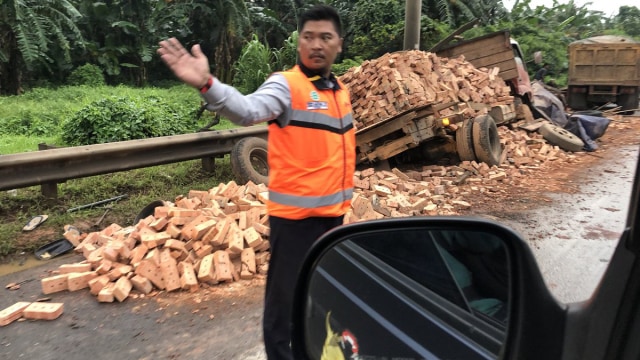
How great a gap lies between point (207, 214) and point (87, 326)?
1602mm

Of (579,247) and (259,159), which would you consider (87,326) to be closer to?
(259,159)

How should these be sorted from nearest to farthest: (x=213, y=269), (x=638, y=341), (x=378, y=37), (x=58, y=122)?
(x=638, y=341)
(x=213, y=269)
(x=58, y=122)
(x=378, y=37)

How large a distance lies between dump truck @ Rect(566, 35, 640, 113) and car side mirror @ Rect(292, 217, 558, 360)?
684 inches

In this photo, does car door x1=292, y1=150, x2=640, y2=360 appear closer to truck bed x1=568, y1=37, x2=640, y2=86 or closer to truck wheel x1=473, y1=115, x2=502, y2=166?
truck wheel x1=473, y1=115, x2=502, y2=166

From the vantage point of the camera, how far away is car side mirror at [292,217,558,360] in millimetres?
1086

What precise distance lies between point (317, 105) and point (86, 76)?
15254mm

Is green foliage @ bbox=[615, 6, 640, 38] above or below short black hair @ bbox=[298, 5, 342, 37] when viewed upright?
above

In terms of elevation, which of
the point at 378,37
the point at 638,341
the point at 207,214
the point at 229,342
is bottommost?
the point at 229,342

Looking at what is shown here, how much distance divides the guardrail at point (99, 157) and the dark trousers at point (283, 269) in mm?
3275

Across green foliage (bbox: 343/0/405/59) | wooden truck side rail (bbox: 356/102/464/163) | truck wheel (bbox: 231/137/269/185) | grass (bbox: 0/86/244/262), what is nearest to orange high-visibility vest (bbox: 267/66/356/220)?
grass (bbox: 0/86/244/262)

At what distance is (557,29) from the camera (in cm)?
2491

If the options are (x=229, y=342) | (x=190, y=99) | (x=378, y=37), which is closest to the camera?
(x=229, y=342)

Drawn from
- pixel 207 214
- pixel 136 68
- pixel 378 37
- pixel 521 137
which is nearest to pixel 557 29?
pixel 378 37

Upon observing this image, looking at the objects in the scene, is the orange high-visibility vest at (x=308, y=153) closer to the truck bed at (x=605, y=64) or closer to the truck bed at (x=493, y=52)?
the truck bed at (x=493, y=52)
